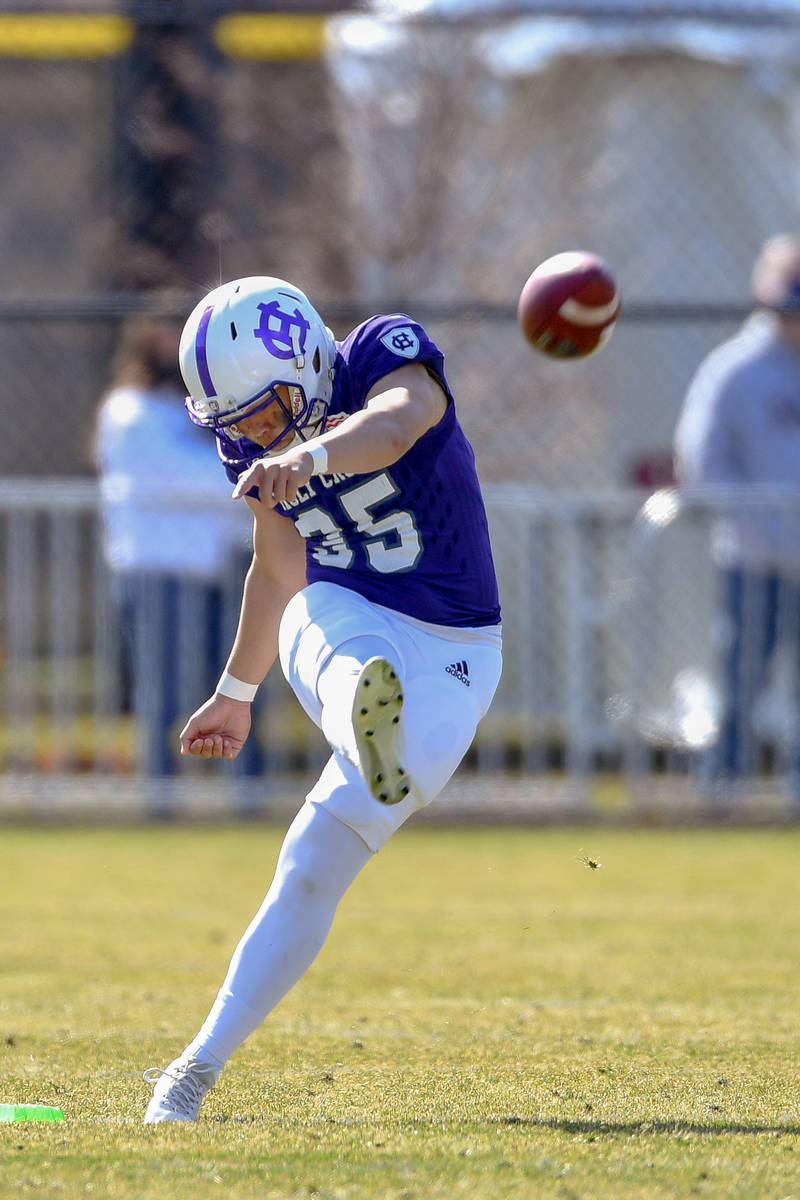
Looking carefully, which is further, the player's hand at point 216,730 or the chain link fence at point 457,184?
the chain link fence at point 457,184

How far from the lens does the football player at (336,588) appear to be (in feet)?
12.4

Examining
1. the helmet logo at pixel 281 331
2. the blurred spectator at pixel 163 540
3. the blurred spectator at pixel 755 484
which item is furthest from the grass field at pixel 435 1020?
the helmet logo at pixel 281 331

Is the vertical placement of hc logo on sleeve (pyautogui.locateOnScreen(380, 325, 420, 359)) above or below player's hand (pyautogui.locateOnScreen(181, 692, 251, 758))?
above

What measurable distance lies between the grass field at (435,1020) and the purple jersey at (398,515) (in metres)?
1.03

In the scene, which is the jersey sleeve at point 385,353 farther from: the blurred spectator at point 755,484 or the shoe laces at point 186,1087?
the blurred spectator at point 755,484

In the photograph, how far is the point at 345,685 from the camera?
3865 millimetres

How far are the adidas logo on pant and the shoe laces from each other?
93cm

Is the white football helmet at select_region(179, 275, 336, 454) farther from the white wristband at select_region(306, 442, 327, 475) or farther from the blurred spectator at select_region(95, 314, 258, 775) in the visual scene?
the blurred spectator at select_region(95, 314, 258, 775)

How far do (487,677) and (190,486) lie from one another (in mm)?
5233

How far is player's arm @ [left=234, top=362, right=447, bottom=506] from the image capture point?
11.4ft

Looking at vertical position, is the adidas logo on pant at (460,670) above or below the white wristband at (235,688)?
above

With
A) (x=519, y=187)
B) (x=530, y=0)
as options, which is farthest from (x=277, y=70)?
(x=530, y=0)

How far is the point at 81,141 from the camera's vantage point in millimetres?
13539

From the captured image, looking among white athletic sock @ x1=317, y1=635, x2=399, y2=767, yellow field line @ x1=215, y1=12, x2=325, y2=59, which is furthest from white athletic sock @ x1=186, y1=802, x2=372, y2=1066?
yellow field line @ x1=215, y1=12, x2=325, y2=59
